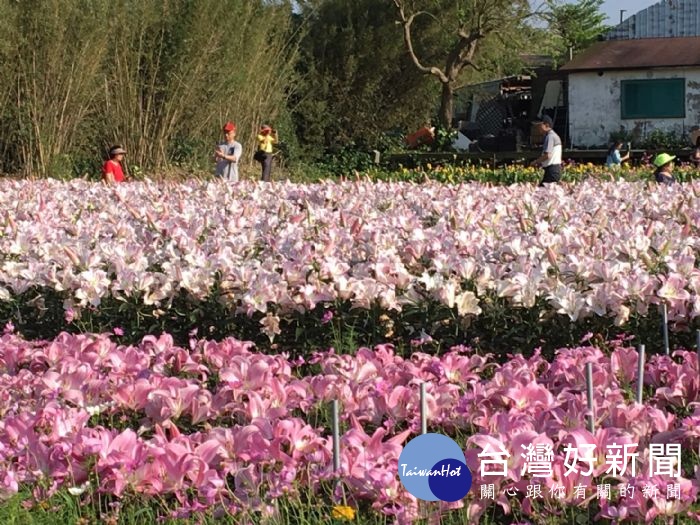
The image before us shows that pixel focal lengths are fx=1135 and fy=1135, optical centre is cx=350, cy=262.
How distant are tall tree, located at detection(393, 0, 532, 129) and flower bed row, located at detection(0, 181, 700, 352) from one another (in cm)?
1917

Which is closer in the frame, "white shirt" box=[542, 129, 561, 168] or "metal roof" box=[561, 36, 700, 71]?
"white shirt" box=[542, 129, 561, 168]

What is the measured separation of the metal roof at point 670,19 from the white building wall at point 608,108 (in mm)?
4553

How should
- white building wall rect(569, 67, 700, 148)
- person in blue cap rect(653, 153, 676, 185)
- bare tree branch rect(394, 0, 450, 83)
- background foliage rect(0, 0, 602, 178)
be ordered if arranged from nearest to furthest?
person in blue cap rect(653, 153, 676, 185), background foliage rect(0, 0, 602, 178), bare tree branch rect(394, 0, 450, 83), white building wall rect(569, 67, 700, 148)

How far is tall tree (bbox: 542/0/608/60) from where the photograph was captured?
2875 cm

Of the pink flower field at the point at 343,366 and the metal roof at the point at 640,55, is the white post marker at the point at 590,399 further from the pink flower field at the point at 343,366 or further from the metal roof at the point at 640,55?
the metal roof at the point at 640,55

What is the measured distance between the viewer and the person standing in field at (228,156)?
13.0m

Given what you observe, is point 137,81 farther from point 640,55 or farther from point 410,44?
point 640,55

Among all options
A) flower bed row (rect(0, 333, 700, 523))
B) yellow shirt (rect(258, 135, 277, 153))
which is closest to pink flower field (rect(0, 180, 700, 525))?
flower bed row (rect(0, 333, 700, 523))

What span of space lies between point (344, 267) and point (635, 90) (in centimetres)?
2286

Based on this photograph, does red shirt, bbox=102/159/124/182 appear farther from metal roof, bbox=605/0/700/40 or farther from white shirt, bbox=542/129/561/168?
metal roof, bbox=605/0/700/40

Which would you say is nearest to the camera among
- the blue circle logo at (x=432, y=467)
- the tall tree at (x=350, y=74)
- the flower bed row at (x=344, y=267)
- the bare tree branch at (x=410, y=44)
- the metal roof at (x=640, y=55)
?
the blue circle logo at (x=432, y=467)

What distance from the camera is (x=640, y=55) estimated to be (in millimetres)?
27266

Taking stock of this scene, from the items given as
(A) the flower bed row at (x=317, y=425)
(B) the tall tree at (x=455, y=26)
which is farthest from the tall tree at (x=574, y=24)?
(A) the flower bed row at (x=317, y=425)

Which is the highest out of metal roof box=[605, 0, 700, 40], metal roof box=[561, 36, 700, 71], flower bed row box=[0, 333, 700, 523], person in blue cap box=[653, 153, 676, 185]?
metal roof box=[605, 0, 700, 40]
